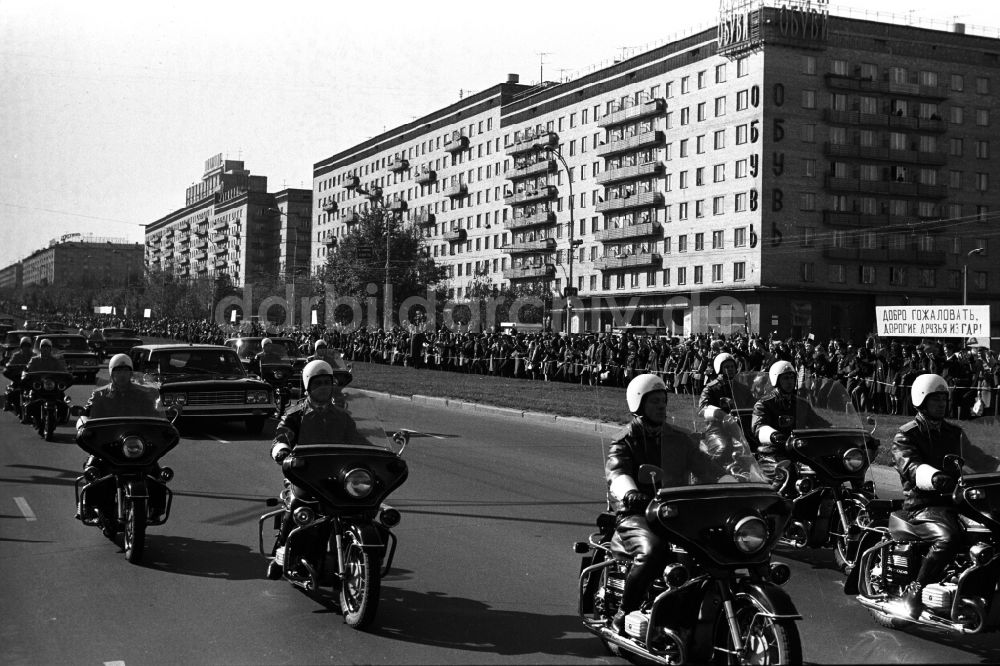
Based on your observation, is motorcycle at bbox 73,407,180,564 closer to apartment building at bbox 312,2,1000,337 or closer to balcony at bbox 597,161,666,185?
apartment building at bbox 312,2,1000,337

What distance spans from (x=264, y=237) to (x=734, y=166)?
4318 inches

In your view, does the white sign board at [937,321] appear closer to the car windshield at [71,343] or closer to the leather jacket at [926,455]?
the leather jacket at [926,455]

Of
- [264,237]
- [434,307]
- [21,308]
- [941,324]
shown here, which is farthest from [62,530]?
[21,308]

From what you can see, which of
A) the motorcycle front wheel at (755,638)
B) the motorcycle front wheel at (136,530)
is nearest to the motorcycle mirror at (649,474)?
the motorcycle front wheel at (755,638)

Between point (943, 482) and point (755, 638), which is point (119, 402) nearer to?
point (755, 638)

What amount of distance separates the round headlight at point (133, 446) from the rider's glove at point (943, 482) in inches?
221

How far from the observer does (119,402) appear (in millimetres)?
8797

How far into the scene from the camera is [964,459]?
20.5 ft

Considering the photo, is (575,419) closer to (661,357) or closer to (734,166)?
(661,357)

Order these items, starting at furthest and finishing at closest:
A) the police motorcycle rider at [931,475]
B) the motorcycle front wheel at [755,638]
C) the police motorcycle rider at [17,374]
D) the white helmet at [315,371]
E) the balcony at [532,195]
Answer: the balcony at [532,195]
the police motorcycle rider at [17,374]
the white helmet at [315,371]
the police motorcycle rider at [931,475]
the motorcycle front wheel at [755,638]

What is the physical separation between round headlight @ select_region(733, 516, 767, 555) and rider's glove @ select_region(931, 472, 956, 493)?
1.64 m

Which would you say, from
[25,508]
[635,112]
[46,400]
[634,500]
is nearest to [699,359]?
[46,400]

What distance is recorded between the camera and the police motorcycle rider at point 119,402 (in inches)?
338

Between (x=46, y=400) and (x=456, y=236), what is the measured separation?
318 feet
